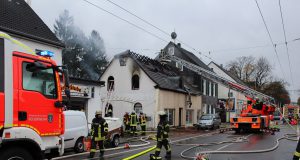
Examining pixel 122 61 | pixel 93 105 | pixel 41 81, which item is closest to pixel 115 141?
pixel 93 105

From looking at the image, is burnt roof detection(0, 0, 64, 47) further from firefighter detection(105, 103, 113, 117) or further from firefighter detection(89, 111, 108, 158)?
firefighter detection(89, 111, 108, 158)

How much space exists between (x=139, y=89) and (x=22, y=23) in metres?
13.2

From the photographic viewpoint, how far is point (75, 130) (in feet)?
46.9

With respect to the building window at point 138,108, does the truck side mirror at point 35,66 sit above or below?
above

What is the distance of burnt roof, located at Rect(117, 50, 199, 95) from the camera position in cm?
3303

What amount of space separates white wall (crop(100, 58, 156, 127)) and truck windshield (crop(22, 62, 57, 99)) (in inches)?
939

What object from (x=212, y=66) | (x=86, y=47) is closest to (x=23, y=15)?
(x=86, y=47)

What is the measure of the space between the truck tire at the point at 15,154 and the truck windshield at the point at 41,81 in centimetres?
125

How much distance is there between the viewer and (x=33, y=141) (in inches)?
291

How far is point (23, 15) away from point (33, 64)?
17.7m

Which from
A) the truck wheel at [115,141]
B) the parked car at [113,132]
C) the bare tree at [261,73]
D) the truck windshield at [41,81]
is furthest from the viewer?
the bare tree at [261,73]

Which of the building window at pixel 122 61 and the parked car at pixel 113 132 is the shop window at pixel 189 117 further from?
the parked car at pixel 113 132

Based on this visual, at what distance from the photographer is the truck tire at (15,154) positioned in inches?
270

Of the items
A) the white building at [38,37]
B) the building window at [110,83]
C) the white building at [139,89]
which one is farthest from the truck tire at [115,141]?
the building window at [110,83]
